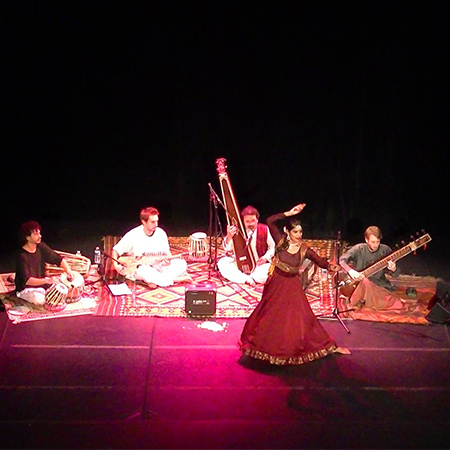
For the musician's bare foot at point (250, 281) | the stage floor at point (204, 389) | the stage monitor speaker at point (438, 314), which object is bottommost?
the stage floor at point (204, 389)

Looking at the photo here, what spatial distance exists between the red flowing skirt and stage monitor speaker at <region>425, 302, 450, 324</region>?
1.44m

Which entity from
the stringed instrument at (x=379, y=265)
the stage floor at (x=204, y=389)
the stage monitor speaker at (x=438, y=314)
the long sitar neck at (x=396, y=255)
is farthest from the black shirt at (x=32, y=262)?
the stage monitor speaker at (x=438, y=314)

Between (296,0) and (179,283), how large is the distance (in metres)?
3.52

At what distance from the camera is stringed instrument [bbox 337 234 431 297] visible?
8180 mm

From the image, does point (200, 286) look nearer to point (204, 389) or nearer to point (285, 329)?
point (285, 329)

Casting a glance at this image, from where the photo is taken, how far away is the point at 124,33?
31.8ft

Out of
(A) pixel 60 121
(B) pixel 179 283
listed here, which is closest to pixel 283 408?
(B) pixel 179 283

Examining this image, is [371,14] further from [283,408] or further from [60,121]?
[283,408]

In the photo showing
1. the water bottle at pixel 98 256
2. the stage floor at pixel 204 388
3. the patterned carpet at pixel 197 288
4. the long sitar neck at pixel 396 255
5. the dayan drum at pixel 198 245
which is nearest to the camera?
the stage floor at pixel 204 388

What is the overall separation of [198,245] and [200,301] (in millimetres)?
1534

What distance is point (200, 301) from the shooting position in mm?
8336

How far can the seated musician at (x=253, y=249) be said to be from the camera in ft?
30.2

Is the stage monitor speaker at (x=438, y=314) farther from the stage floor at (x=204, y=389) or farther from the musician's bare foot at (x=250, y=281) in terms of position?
the musician's bare foot at (x=250, y=281)

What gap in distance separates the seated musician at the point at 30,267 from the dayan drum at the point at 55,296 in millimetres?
52
